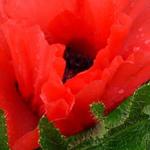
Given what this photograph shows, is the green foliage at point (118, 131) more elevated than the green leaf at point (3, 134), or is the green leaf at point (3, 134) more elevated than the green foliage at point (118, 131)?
the green leaf at point (3, 134)

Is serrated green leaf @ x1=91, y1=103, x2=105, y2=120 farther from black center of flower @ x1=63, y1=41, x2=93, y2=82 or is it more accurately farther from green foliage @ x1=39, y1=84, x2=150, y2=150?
black center of flower @ x1=63, y1=41, x2=93, y2=82

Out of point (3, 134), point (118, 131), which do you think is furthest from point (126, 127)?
point (3, 134)

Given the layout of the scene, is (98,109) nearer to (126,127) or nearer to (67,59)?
(126,127)

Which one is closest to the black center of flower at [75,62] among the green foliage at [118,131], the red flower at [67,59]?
the red flower at [67,59]

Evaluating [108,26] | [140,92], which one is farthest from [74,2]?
[140,92]

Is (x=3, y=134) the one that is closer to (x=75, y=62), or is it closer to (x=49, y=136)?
(x=49, y=136)

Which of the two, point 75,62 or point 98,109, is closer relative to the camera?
point 98,109

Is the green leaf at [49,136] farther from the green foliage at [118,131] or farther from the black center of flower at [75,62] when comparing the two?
the black center of flower at [75,62]

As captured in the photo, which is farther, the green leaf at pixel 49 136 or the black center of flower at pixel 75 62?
the black center of flower at pixel 75 62
